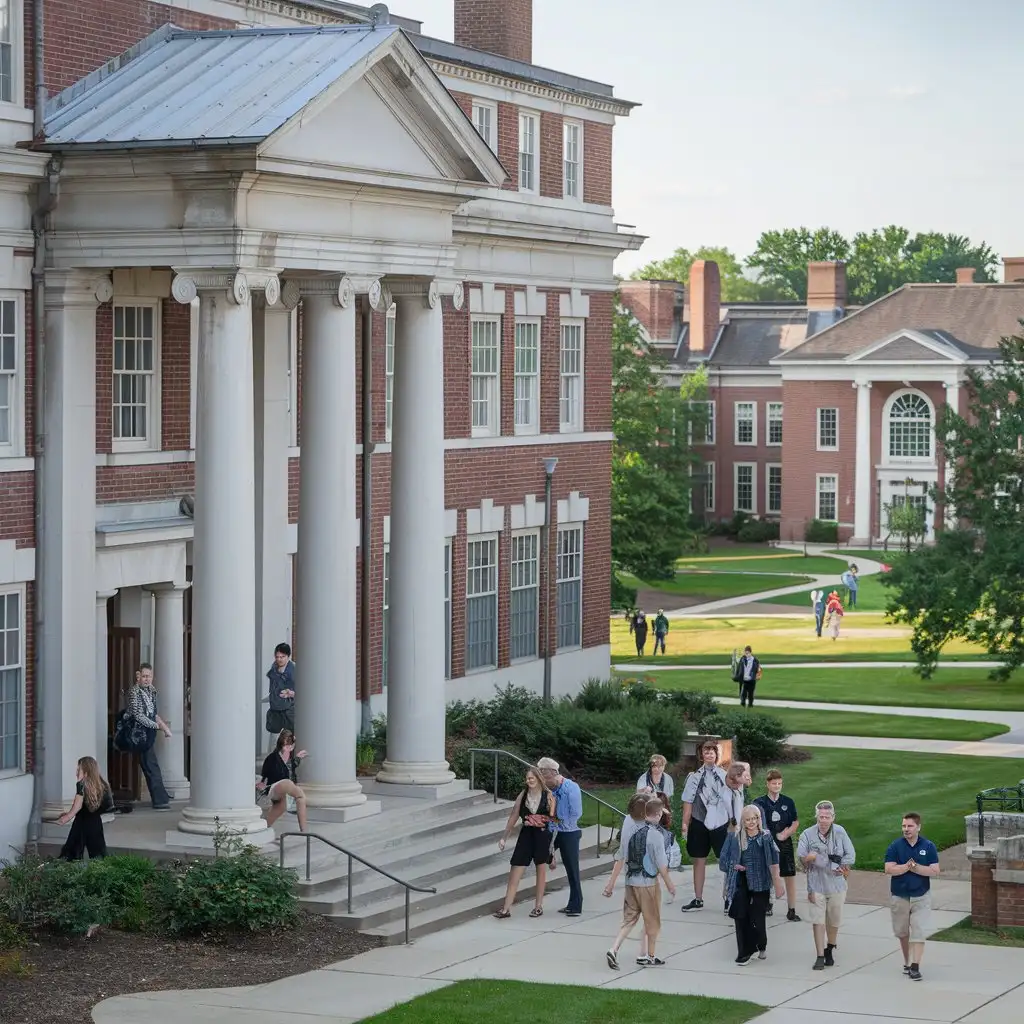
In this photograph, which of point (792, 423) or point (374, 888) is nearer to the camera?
point (374, 888)

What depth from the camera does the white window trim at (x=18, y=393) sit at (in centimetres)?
2238

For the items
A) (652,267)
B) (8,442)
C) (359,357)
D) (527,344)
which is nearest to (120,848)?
(8,442)

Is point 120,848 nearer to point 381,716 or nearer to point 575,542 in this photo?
point 381,716

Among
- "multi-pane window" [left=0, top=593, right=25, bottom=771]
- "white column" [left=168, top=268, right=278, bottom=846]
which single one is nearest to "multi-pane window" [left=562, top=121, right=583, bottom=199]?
"white column" [left=168, top=268, right=278, bottom=846]

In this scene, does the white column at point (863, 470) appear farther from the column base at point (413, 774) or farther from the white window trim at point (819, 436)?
the column base at point (413, 774)

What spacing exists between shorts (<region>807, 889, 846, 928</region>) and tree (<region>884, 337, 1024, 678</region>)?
11.5m

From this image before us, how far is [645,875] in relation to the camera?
19188 mm

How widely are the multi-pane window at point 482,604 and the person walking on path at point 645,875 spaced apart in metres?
14.0

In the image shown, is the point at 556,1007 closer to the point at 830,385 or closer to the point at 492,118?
the point at 492,118

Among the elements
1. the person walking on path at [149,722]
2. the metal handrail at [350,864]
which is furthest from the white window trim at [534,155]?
the metal handrail at [350,864]

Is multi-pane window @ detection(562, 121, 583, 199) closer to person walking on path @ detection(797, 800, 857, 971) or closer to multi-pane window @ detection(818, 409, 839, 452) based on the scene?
person walking on path @ detection(797, 800, 857, 971)

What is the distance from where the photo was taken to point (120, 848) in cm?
2147

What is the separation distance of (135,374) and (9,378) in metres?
2.18

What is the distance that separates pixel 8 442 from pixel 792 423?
81.9 metres
